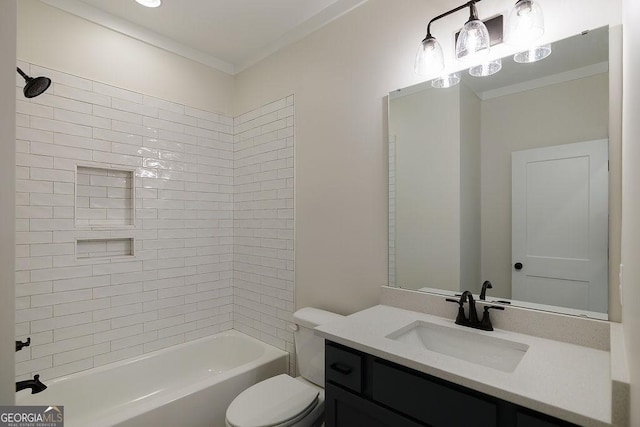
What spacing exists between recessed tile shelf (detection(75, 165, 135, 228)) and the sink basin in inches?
77.7

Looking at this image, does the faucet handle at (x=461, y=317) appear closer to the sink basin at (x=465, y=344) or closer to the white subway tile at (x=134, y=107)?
the sink basin at (x=465, y=344)

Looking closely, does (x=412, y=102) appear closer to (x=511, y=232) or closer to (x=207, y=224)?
(x=511, y=232)

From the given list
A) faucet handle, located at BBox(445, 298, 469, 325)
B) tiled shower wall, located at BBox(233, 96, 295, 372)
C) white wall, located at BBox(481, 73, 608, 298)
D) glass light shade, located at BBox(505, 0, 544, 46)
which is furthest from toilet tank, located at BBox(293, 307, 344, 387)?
glass light shade, located at BBox(505, 0, 544, 46)

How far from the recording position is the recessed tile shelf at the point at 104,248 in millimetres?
2061

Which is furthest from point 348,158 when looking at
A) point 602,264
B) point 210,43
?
point 210,43

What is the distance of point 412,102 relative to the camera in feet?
5.61

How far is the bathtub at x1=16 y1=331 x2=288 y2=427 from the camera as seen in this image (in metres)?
1.74

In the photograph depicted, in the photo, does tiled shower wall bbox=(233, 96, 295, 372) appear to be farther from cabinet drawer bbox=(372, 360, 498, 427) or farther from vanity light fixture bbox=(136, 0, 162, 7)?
cabinet drawer bbox=(372, 360, 498, 427)

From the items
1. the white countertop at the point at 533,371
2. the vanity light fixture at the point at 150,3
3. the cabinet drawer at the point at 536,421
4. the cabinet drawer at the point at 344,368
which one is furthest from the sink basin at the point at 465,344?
the vanity light fixture at the point at 150,3

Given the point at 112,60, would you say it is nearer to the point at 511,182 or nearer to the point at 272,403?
the point at 272,403

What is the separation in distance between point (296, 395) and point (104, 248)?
1.59 meters

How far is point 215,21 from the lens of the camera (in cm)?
220

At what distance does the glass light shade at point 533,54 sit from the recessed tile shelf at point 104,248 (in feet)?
8.24

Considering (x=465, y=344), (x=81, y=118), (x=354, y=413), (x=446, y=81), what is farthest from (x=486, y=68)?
(x=81, y=118)
